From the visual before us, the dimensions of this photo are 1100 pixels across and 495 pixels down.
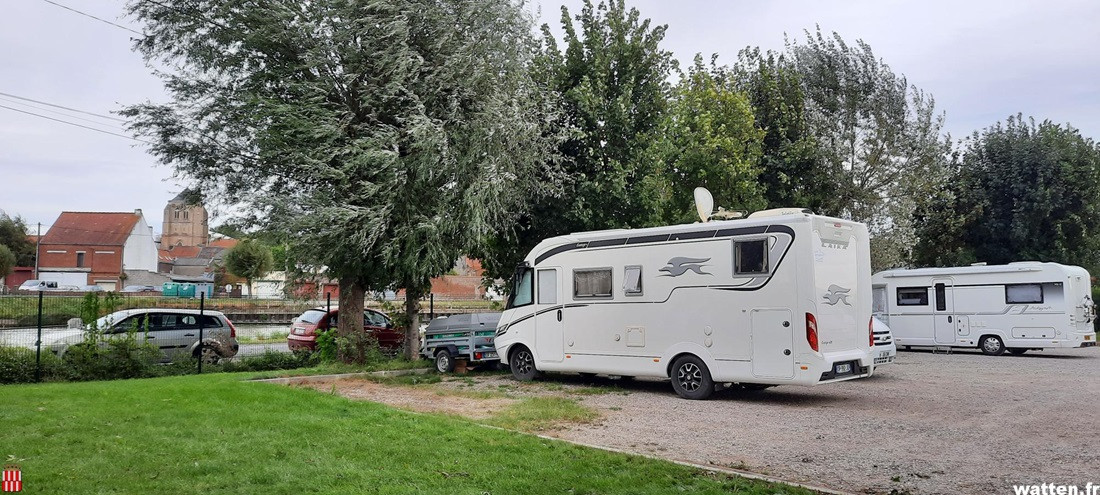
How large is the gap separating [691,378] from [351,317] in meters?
7.90

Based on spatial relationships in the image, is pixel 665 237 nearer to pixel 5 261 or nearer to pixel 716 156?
pixel 716 156

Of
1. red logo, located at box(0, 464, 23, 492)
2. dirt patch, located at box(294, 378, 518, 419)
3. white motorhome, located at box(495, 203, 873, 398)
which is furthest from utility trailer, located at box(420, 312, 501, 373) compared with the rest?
red logo, located at box(0, 464, 23, 492)

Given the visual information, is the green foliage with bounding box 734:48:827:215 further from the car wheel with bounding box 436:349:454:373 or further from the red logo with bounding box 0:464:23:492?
the red logo with bounding box 0:464:23:492

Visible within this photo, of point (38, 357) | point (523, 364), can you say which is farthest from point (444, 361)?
point (38, 357)

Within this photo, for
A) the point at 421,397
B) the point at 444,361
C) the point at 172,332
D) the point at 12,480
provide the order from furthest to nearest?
the point at 172,332 < the point at 444,361 < the point at 421,397 < the point at 12,480

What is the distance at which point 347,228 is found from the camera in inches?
581

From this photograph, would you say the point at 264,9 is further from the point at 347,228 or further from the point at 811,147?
the point at 811,147

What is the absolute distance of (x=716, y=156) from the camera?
2434 centimetres

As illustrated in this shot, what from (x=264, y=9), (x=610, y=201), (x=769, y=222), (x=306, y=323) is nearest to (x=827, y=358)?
(x=769, y=222)

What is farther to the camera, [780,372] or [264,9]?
[264,9]

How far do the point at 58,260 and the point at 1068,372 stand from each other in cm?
7914

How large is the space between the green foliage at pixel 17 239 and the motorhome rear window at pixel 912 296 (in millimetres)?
71872

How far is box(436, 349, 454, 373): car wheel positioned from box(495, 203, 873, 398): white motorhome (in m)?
2.45

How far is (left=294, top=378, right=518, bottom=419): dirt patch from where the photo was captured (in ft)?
35.2
